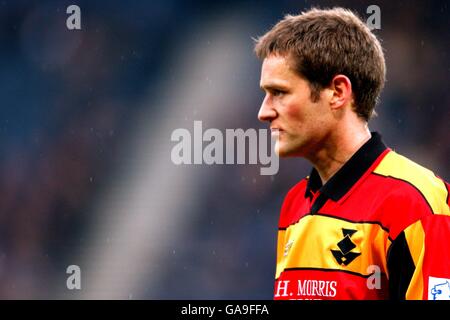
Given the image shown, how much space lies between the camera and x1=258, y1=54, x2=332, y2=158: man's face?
2.03 m

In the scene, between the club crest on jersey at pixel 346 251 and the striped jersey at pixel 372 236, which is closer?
the striped jersey at pixel 372 236

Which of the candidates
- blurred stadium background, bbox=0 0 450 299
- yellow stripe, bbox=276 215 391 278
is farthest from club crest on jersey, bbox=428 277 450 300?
blurred stadium background, bbox=0 0 450 299

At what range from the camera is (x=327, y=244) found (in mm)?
1923

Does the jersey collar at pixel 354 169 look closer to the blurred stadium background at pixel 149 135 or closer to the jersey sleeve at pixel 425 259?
the jersey sleeve at pixel 425 259

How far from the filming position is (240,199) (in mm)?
5238

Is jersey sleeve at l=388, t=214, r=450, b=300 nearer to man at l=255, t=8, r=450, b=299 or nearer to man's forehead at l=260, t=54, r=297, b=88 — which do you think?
man at l=255, t=8, r=450, b=299

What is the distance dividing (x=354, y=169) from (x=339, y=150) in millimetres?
79

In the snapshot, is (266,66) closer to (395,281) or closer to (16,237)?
(395,281)

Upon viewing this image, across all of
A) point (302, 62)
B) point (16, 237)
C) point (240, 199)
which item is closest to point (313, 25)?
point (302, 62)

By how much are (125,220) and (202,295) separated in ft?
2.42

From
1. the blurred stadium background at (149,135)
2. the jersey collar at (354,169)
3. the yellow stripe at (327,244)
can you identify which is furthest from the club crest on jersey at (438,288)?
the blurred stadium background at (149,135)

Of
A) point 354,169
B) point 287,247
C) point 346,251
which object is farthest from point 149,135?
point 346,251

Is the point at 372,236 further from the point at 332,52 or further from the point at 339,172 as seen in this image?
the point at 332,52

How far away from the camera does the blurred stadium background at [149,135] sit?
5168mm
